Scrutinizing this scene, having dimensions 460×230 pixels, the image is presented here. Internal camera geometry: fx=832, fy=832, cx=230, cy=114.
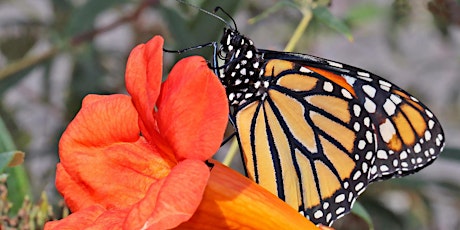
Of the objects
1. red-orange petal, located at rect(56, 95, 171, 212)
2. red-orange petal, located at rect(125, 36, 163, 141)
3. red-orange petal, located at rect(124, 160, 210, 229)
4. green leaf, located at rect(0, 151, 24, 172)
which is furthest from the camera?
green leaf, located at rect(0, 151, 24, 172)

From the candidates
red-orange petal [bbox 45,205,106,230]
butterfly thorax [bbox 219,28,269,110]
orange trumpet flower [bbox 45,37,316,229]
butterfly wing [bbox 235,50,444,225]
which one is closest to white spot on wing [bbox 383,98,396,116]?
butterfly wing [bbox 235,50,444,225]

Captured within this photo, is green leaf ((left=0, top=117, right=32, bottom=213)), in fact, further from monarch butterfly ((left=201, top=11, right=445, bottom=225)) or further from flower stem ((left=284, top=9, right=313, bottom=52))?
A: flower stem ((left=284, top=9, right=313, bottom=52))

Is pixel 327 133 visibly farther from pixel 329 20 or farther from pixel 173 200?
pixel 173 200

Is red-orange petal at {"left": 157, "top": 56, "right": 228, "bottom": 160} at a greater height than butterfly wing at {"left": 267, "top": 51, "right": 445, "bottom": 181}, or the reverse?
butterfly wing at {"left": 267, "top": 51, "right": 445, "bottom": 181}

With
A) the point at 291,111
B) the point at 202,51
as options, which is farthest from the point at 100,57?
the point at 291,111

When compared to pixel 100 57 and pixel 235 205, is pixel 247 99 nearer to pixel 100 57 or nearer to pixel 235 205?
pixel 235 205

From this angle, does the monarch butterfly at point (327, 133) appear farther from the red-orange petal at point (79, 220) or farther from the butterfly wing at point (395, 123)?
the red-orange petal at point (79, 220)

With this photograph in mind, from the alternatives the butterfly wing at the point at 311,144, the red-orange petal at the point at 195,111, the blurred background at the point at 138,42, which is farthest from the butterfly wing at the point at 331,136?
the red-orange petal at the point at 195,111
